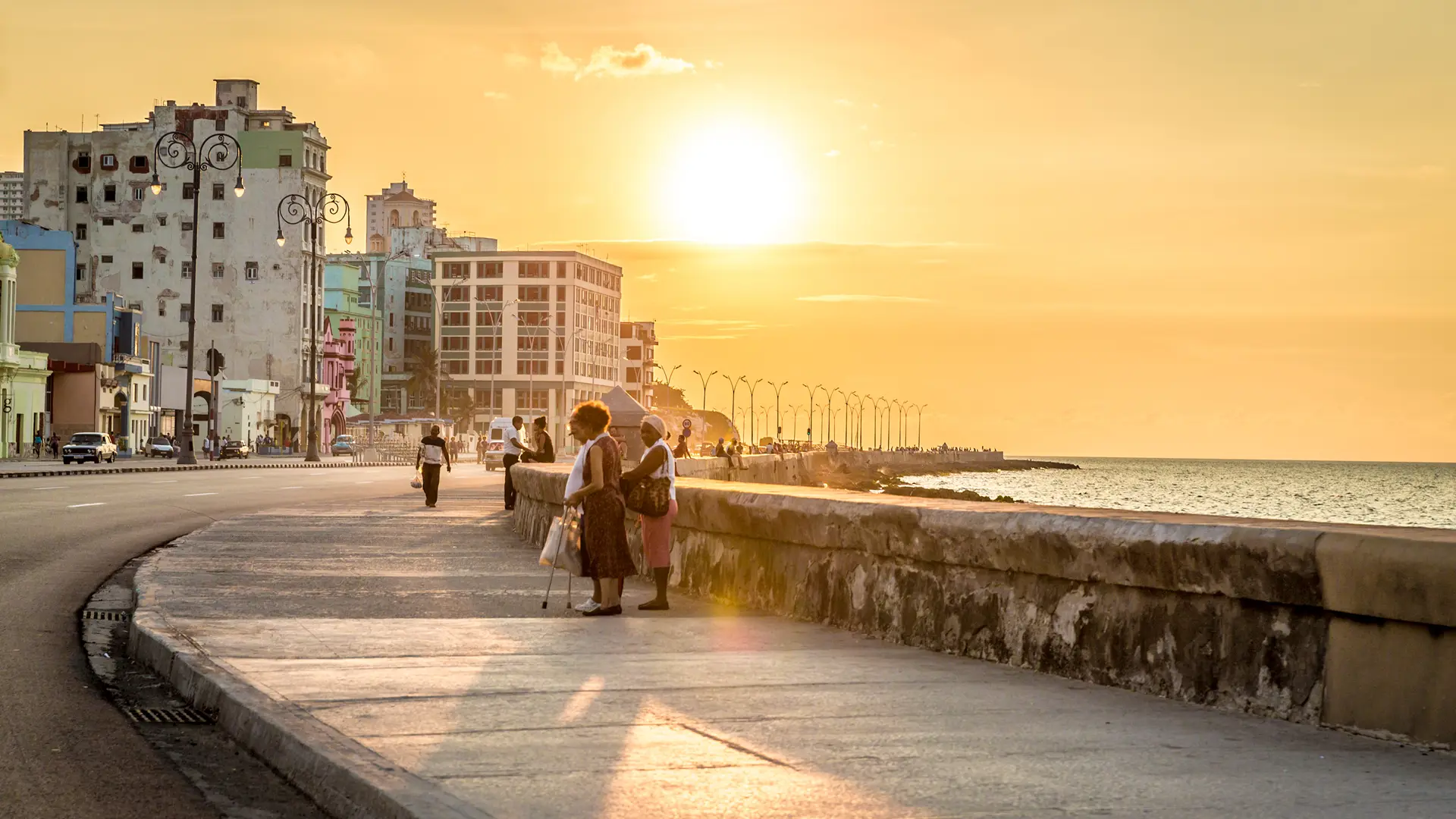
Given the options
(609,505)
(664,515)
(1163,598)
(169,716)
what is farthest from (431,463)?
(1163,598)

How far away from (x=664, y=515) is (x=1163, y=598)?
6.13m

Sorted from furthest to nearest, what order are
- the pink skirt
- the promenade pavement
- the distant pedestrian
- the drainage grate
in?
the distant pedestrian, the pink skirt, the drainage grate, the promenade pavement

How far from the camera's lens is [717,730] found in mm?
7074

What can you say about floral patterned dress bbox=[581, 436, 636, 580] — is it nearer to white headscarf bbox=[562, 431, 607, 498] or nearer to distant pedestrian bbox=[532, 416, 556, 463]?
white headscarf bbox=[562, 431, 607, 498]

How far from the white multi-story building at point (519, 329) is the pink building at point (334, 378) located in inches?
1305

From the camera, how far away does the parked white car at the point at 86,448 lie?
72438mm

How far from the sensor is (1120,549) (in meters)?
8.17

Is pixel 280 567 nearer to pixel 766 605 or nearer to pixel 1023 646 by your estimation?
pixel 766 605

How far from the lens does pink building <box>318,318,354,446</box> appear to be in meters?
146

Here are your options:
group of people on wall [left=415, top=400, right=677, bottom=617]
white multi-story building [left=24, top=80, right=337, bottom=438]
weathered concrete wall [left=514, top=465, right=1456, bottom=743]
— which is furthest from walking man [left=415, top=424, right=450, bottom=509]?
white multi-story building [left=24, top=80, right=337, bottom=438]

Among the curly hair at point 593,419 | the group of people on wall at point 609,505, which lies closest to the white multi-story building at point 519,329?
the group of people on wall at point 609,505

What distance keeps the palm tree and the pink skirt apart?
17476 cm

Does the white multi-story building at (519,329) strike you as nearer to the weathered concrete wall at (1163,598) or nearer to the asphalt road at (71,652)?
the asphalt road at (71,652)

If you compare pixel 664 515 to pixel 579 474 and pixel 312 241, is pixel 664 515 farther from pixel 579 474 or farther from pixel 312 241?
pixel 312 241
